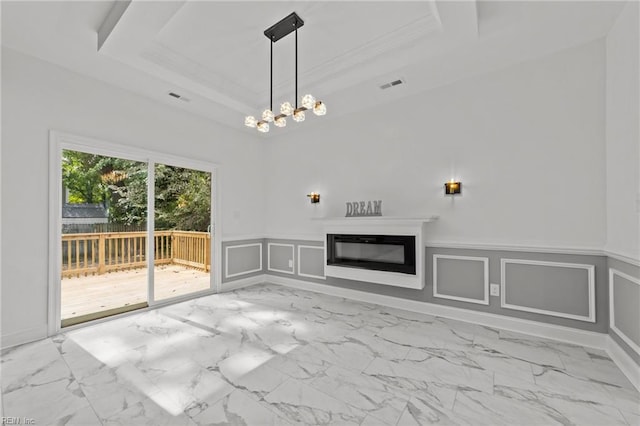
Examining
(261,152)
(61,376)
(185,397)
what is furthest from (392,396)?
(261,152)

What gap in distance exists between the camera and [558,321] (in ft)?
9.29

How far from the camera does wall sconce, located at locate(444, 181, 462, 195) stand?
11.1 feet

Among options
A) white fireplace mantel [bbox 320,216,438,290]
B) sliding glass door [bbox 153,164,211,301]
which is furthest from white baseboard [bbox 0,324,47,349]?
white fireplace mantel [bbox 320,216,438,290]

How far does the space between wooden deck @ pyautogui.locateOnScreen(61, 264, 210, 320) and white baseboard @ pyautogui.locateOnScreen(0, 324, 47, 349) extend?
0.30 metres

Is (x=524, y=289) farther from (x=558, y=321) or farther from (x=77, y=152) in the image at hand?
(x=77, y=152)

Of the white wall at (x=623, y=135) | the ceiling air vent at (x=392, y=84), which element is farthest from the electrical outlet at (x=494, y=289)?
the ceiling air vent at (x=392, y=84)

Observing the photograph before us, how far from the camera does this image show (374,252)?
3.98m

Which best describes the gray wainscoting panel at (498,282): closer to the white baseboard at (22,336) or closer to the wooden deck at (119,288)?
the wooden deck at (119,288)

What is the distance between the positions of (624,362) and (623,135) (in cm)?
183

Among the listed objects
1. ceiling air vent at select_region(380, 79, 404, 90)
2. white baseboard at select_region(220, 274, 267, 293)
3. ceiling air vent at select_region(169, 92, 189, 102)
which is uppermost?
ceiling air vent at select_region(380, 79, 404, 90)

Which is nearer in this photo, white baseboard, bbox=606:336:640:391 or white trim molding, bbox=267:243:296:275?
white baseboard, bbox=606:336:640:391

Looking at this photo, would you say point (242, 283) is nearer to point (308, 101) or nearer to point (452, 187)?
point (308, 101)

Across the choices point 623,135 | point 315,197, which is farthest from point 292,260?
point 623,135

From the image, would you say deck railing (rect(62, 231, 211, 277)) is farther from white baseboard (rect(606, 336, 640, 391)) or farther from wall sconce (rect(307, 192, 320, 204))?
white baseboard (rect(606, 336, 640, 391))
